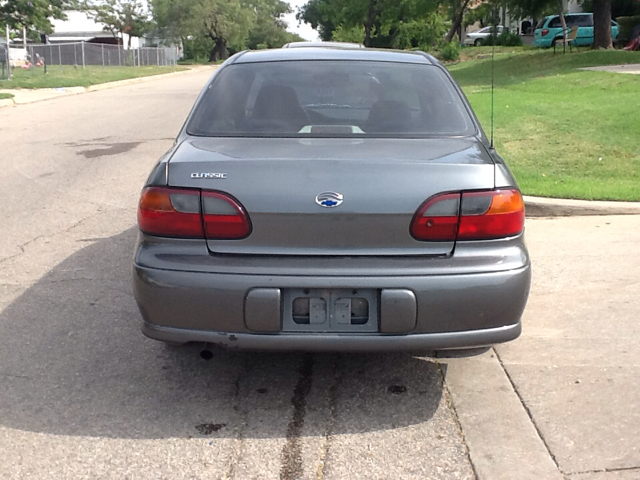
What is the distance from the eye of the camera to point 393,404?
3.75m

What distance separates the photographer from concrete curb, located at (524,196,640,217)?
7.33m

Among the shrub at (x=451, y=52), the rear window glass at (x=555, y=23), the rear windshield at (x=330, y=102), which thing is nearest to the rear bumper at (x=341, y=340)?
the rear windshield at (x=330, y=102)

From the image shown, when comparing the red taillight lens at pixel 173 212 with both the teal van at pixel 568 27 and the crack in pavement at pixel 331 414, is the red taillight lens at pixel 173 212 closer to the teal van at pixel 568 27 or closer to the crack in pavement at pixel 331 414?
the crack in pavement at pixel 331 414

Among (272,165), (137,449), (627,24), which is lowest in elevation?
(137,449)

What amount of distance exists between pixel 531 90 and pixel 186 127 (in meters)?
13.3

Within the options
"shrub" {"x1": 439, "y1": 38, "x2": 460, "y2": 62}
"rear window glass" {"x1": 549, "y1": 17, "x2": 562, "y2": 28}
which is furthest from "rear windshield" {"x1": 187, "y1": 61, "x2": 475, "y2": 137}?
"shrub" {"x1": 439, "y1": 38, "x2": 460, "y2": 62}

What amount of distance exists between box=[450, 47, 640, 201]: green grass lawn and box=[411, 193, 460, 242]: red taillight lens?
450cm

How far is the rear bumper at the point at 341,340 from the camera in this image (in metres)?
3.37

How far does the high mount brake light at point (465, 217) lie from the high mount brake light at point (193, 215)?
30.0 inches

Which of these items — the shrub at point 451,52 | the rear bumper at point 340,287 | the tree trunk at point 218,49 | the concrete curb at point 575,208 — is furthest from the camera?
the tree trunk at point 218,49

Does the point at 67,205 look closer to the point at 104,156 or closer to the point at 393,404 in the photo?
the point at 104,156

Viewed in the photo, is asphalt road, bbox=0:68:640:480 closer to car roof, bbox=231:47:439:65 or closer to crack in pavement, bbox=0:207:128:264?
crack in pavement, bbox=0:207:128:264

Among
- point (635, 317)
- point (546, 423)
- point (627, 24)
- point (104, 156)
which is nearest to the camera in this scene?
point (546, 423)

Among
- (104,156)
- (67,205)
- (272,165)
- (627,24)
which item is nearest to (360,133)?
(272,165)
